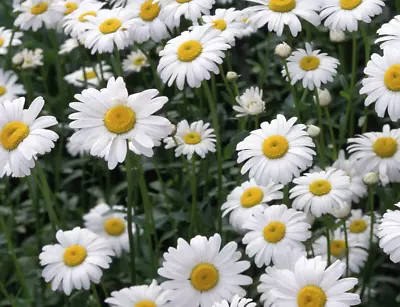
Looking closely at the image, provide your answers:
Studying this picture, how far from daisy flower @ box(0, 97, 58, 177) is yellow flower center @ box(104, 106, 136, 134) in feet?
0.47

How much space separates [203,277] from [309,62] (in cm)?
88

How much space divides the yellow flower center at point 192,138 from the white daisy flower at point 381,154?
1.69 ft

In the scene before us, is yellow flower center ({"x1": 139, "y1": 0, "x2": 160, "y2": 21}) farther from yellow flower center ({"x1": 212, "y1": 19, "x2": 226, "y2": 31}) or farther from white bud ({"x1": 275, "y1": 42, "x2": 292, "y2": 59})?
white bud ({"x1": 275, "y1": 42, "x2": 292, "y2": 59})

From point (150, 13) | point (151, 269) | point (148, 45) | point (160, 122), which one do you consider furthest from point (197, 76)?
point (148, 45)

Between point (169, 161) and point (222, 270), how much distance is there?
1.10 meters

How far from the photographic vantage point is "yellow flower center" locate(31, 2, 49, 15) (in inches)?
123

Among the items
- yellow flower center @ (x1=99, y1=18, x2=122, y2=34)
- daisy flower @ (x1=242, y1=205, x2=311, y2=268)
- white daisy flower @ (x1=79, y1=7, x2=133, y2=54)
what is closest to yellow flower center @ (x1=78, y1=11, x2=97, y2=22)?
white daisy flower @ (x1=79, y1=7, x2=133, y2=54)

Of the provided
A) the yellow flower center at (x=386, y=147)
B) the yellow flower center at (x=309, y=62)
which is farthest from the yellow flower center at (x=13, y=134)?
the yellow flower center at (x=386, y=147)

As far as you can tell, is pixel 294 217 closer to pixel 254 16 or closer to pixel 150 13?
pixel 254 16

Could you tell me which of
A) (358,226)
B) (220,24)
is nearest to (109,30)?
(220,24)

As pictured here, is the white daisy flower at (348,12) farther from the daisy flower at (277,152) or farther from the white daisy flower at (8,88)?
the white daisy flower at (8,88)

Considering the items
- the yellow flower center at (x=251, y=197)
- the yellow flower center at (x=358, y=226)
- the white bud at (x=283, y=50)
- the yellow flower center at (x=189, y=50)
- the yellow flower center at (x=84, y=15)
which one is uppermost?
the yellow flower center at (x=189, y=50)

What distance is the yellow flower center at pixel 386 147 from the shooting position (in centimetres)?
232

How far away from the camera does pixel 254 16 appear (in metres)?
2.42
